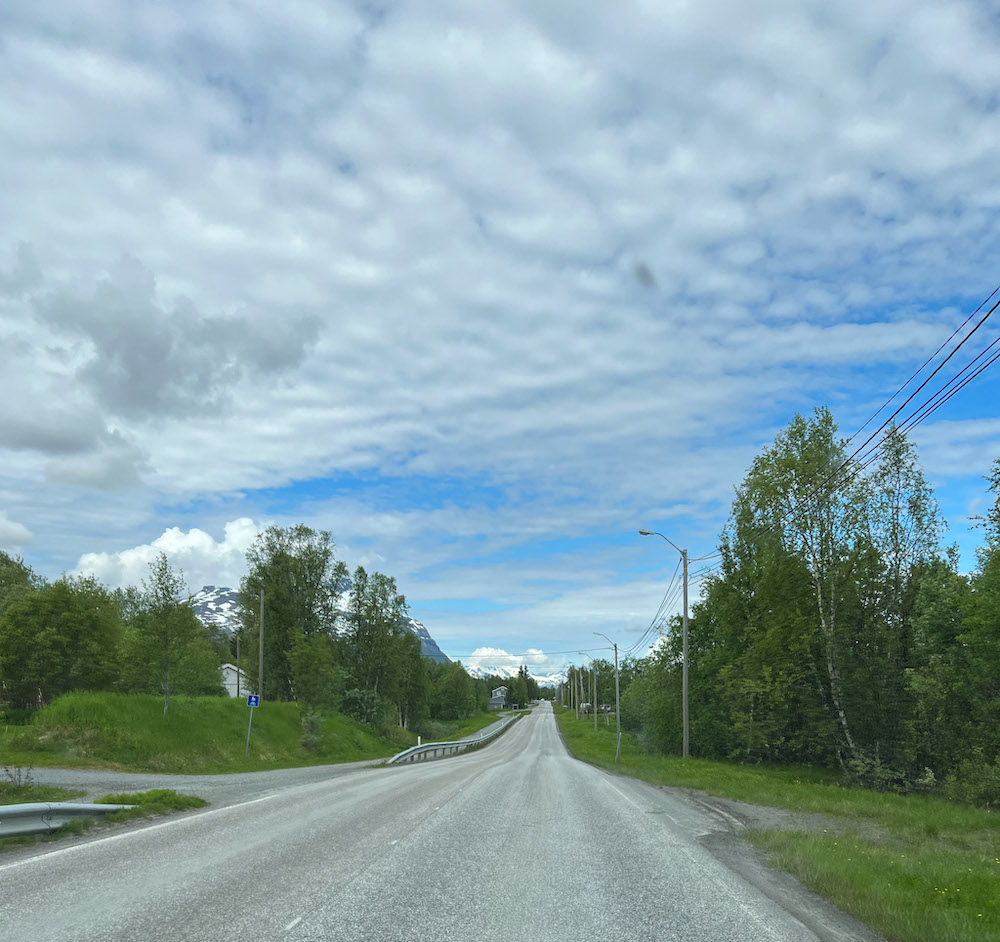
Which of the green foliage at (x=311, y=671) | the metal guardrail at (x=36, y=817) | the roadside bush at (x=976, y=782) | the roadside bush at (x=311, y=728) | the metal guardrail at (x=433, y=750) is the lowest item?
the metal guardrail at (x=433, y=750)

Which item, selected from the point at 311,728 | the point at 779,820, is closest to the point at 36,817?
the point at 779,820

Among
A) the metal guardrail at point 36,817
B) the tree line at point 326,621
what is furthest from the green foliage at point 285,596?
the metal guardrail at point 36,817

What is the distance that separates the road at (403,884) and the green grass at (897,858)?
1.70ft

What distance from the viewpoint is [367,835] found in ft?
39.3

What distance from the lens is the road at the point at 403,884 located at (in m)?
6.70

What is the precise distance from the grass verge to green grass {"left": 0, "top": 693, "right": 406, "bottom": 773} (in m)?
12.7

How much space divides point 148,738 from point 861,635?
3251 centimetres

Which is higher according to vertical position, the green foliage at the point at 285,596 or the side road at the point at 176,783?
the green foliage at the point at 285,596

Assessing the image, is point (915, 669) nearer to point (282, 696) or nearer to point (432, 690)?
point (282, 696)

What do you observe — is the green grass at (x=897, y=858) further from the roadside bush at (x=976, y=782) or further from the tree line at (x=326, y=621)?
the tree line at (x=326, y=621)

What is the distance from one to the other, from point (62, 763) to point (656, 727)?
116ft

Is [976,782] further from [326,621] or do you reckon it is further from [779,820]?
[326,621]

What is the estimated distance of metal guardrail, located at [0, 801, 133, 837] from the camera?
10609mm

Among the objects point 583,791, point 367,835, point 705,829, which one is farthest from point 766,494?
point 367,835
